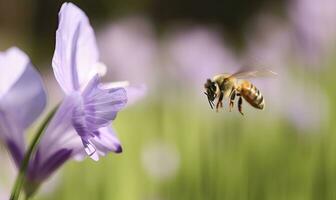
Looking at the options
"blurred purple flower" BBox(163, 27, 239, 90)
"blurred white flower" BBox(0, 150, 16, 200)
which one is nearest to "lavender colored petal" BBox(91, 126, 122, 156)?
"blurred white flower" BBox(0, 150, 16, 200)

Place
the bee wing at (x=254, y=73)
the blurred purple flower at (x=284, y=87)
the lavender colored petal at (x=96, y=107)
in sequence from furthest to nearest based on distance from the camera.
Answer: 1. the blurred purple flower at (x=284, y=87)
2. the bee wing at (x=254, y=73)
3. the lavender colored petal at (x=96, y=107)

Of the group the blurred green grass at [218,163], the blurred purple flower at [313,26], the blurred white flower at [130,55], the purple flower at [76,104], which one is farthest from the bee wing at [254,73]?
the blurred white flower at [130,55]

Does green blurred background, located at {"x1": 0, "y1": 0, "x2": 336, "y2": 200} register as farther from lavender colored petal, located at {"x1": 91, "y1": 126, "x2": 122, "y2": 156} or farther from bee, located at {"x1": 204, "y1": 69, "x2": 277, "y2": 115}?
lavender colored petal, located at {"x1": 91, "y1": 126, "x2": 122, "y2": 156}

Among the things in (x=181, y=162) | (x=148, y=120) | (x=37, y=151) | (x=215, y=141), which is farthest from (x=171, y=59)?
(x=37, y=151)

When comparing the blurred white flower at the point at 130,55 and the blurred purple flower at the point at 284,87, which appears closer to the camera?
the blurred purple flower at the point at 284,87

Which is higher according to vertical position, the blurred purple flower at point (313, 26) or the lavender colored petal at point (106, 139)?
the blurred purple flower at point (313, 26)

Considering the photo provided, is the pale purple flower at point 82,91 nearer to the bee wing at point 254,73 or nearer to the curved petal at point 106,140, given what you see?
the curved petal at point 106,140

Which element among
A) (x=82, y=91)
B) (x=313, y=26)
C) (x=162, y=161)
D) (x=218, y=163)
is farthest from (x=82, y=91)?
(x=313, y=26)

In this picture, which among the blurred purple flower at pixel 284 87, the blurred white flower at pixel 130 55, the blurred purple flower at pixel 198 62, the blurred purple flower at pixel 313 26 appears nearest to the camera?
the blurred purple flower at pixel 284 87
